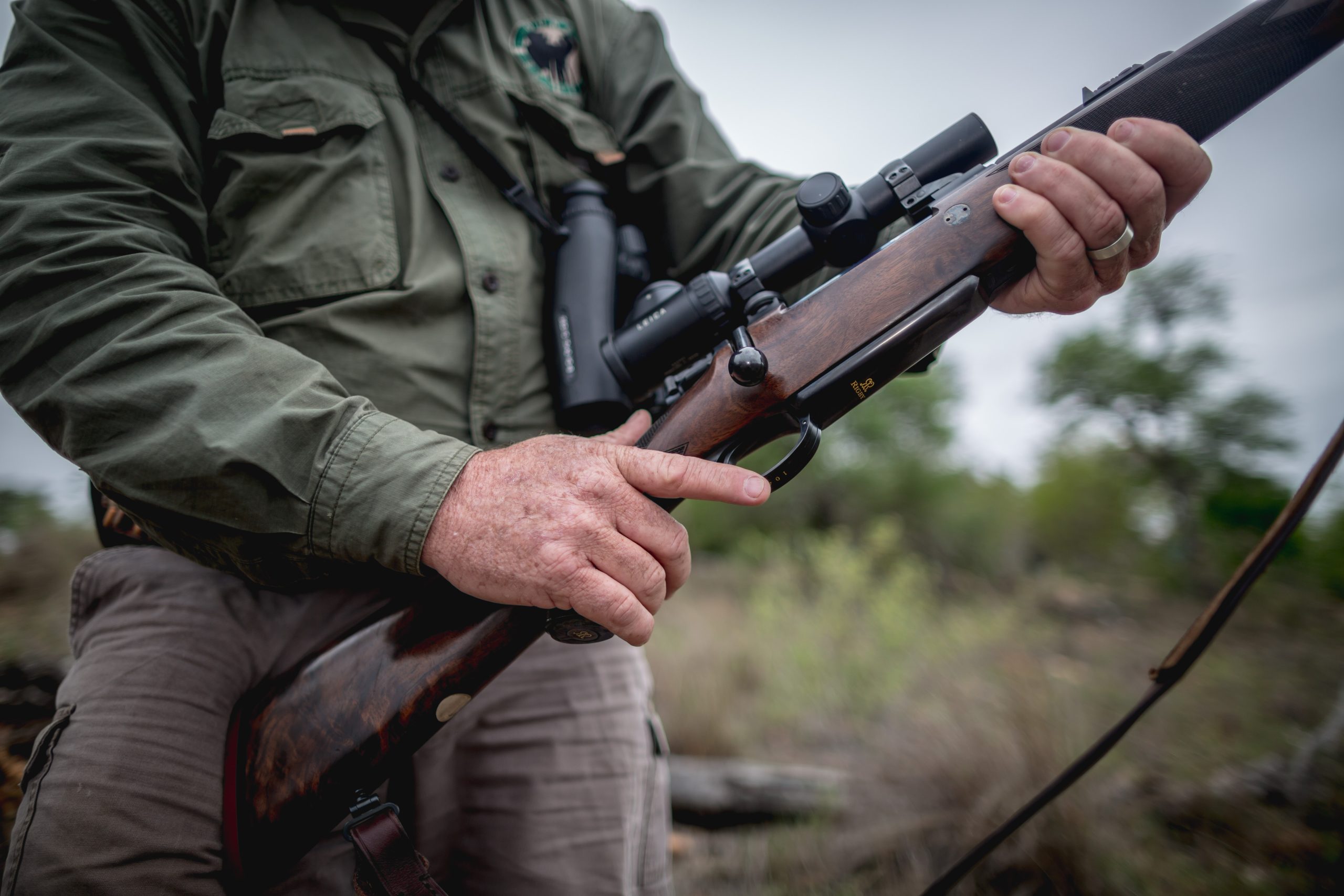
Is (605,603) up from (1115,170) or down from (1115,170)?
down

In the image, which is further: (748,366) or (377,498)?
(748,366)

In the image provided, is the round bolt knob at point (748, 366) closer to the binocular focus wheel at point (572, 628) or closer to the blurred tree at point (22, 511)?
the binocular focus wheel at point (572, 628)

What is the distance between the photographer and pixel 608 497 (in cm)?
109

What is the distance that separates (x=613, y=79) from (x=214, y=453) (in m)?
1.62

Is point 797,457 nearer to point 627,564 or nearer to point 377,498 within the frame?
point 627,564

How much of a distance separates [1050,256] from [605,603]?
3.83ft

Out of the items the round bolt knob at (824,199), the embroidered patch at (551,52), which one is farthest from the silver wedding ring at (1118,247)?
the embroidered patch at (551,52)

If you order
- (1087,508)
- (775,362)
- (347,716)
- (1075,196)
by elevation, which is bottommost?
(1087,508)

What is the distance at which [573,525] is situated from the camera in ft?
3.47

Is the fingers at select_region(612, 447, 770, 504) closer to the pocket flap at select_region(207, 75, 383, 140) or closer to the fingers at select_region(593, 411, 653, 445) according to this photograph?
the fingers at select_region(593, 411, 653, 445)

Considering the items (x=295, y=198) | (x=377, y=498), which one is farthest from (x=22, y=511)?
(x=377, y=498)

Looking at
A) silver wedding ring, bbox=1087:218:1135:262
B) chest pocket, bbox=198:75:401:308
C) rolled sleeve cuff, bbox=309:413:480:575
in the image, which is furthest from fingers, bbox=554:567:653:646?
silver wedding ring, bbox=1087:218:1135:262

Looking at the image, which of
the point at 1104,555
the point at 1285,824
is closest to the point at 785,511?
the point at 1104,555

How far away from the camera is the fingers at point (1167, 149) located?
46.5 inches
